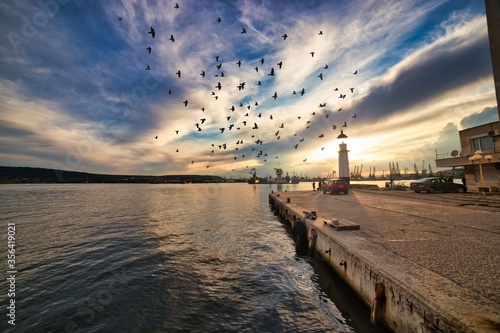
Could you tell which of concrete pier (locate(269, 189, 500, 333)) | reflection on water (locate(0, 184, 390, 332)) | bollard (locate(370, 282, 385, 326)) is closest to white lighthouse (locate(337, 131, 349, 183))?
reflection on water (locate(0, 184, 390, 332))

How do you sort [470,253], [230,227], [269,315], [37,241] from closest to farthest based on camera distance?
[470,253] → [269,315] → [37,241] → [230,227]

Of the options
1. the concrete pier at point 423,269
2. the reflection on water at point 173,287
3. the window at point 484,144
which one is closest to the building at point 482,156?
the window at point 484,144

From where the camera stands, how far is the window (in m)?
23.8

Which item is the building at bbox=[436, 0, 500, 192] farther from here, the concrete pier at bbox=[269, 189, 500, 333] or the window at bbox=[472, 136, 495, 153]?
the concrete pier at bbox=[269, 189, 500, 333]

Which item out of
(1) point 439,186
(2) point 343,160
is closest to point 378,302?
(1) point 439,186

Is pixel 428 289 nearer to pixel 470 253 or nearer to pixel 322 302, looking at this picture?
pixel 470 253

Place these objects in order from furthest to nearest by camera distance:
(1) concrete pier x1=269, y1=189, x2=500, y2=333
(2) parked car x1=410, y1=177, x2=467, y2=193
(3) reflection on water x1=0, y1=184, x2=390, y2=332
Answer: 1. (2) parked car x1=410, y1=177, x2=467, y2=193
2. (3) reflection on water x1=0, y1=184, x2=390, y2=332
3. (1) concrete pier x1=269, y1=189, x2=500, y2=333

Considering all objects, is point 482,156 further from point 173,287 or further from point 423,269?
point 173,287

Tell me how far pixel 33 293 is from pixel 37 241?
33.2ft

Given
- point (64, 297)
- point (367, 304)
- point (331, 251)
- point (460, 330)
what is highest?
point (460, 330)

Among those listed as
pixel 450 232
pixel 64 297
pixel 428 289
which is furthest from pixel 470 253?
pixel 64 297

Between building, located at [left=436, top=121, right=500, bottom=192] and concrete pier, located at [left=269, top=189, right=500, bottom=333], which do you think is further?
building, located at [left=436, top=121, right=500, bottom=192]

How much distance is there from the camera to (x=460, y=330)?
316 cm

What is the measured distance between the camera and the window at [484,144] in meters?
23.8
